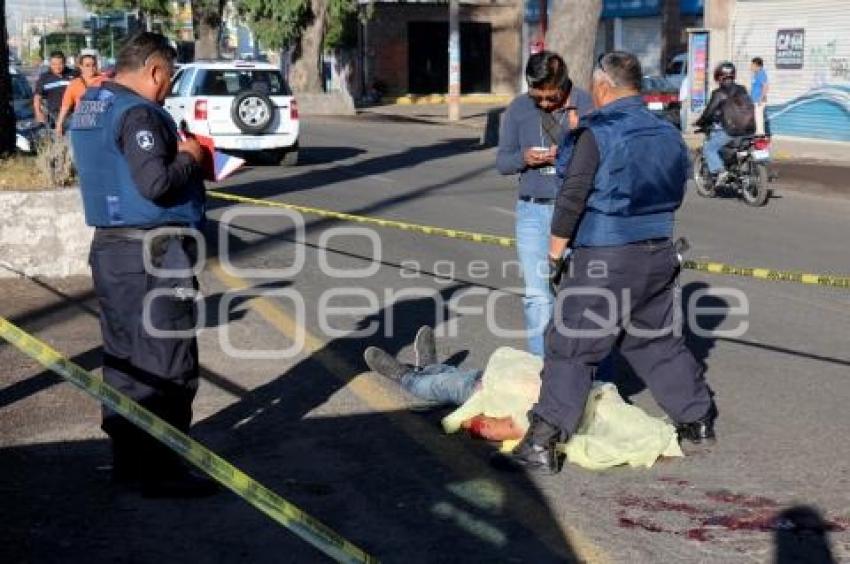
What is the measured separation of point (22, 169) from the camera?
1115cm

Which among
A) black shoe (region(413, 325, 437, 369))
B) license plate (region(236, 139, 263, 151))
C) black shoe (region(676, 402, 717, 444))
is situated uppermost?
license plate (region(236, 139, 263, 151))

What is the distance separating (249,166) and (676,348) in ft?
55.3

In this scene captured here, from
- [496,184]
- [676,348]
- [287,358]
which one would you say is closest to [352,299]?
[287,358]

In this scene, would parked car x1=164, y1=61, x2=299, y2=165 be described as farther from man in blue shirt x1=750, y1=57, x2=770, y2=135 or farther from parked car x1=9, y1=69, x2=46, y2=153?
man in blue shirt x1=750, y1=57, x2=770, y2=135

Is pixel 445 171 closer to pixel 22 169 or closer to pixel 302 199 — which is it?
pixel 302 199

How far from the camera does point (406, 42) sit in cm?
5288

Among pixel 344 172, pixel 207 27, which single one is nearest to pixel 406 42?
pixel 207 27

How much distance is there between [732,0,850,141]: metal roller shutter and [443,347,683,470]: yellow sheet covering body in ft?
71.1

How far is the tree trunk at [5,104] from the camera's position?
13.1m

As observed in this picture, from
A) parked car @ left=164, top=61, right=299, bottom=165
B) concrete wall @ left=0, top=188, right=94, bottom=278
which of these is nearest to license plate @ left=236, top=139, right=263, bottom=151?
parked car @ left=164, top=61, right=299, bottom=165

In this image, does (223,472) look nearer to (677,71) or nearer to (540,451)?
(540,451)

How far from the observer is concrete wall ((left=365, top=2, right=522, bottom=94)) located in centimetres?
5238

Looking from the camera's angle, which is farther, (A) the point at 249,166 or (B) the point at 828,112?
(B) the point at 828,112

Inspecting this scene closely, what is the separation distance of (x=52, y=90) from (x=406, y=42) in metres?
35.6
